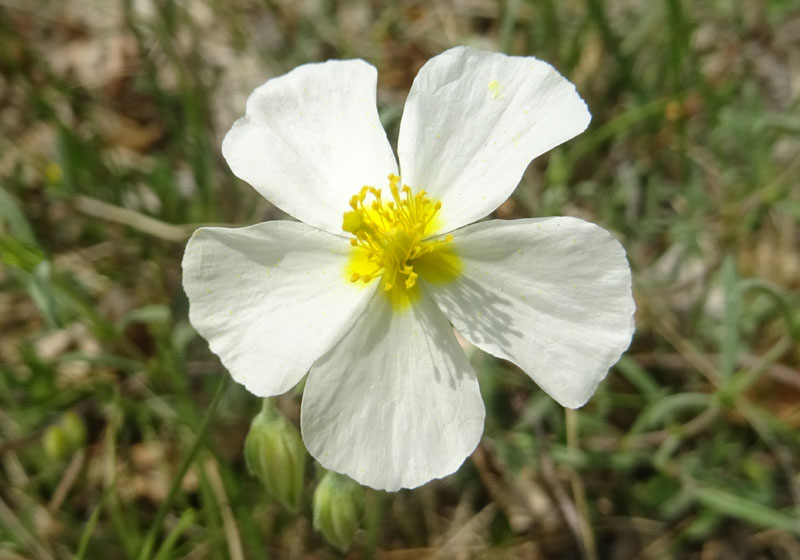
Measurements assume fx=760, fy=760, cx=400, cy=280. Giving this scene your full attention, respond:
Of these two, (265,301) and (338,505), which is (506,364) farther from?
(265,301)

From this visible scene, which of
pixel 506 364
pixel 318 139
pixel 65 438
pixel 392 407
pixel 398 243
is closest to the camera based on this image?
pixel 392 407

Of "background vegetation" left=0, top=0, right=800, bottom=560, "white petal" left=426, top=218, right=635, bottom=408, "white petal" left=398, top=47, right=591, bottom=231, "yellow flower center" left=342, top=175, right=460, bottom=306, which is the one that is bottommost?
"background vegetation" left=0, top=0, right=800, bottom=560

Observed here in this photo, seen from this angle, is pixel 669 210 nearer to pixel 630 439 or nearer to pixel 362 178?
pixel 630 439

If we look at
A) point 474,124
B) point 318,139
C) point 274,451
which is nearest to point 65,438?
point 274,451

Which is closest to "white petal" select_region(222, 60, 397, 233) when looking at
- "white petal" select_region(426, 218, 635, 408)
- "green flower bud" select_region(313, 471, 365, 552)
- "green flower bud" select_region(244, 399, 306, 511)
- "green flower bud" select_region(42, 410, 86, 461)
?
"white petal" select_region(426, 218, 635, 408)

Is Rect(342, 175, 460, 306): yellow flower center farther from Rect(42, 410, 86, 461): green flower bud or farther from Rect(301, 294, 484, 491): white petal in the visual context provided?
Rect(42, 410, 86, 461): green flower bud

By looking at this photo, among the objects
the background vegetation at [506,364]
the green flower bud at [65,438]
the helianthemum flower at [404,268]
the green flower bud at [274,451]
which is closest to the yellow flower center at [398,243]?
the helianthemum flower at [404,268]
